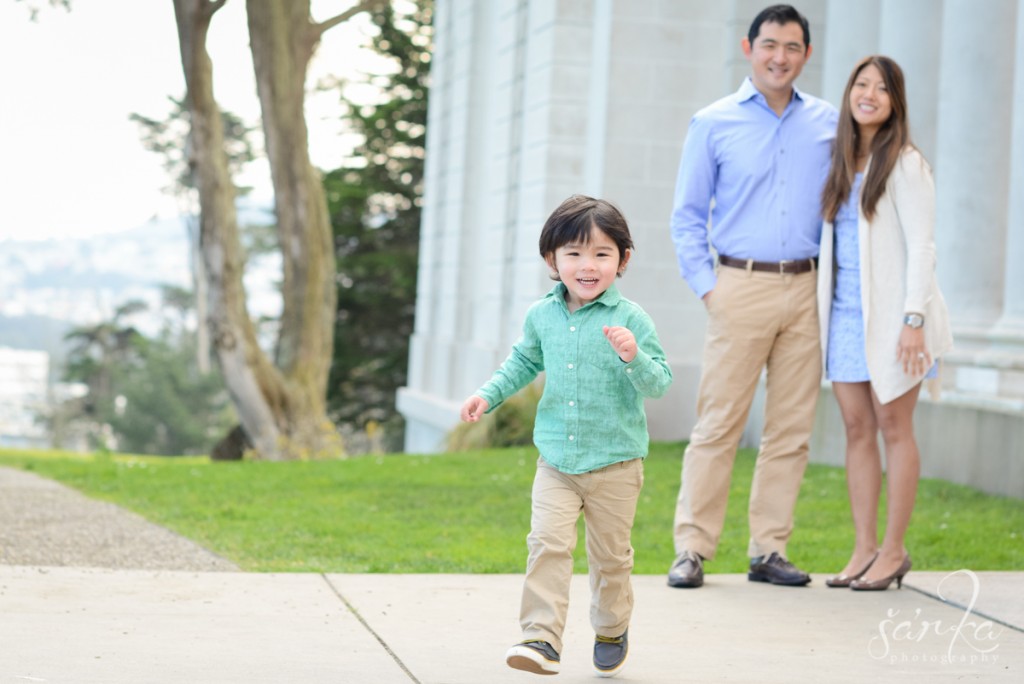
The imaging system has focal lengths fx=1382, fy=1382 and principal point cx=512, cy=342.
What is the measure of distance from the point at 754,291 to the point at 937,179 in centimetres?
509

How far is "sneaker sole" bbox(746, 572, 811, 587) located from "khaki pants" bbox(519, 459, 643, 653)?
1734mm

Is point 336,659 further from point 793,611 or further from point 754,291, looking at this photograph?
point 754,291

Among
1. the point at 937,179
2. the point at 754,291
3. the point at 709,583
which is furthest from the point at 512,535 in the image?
the point at 937,179

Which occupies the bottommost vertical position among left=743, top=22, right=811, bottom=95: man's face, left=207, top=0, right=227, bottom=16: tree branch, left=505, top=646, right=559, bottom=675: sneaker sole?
left=505, top=646, right=559, bottom=675: sneaker sole

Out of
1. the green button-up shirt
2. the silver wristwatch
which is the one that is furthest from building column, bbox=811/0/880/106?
the green button-up shirt

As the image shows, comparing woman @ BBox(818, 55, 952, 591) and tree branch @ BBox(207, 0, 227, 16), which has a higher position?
tree branch @ BBox(207, 0, 227, 16)

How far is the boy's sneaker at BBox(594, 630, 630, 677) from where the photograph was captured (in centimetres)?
412

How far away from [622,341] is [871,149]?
231cm

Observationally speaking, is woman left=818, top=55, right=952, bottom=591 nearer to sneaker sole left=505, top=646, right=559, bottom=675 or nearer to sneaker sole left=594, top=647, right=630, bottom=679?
sneaker sole left=594, top=647, right=630, bottom=679

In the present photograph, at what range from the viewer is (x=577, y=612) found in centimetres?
517

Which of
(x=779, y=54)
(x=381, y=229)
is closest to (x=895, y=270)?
(x=779, y=54)

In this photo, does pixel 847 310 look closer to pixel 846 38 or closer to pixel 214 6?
pixel 846 38

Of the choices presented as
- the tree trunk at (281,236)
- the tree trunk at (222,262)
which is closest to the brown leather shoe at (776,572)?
the tree trunk at (281,236)

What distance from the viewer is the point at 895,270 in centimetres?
552
